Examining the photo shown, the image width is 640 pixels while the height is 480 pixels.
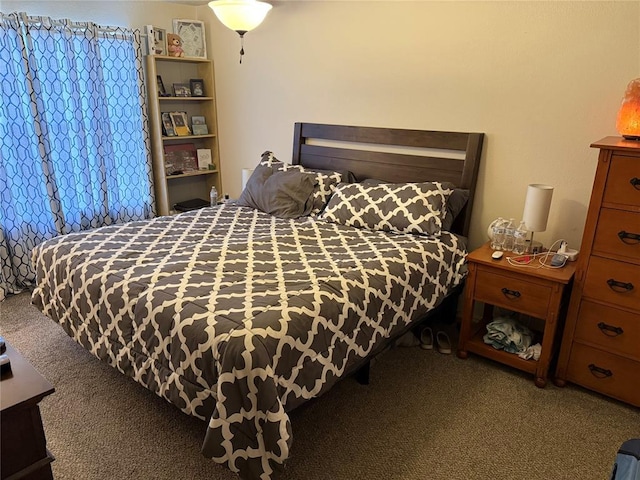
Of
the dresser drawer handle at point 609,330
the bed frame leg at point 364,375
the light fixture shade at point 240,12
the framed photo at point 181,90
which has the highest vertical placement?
the light fixture shade at point 240,12

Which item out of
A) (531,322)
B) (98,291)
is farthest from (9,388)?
(531,322)

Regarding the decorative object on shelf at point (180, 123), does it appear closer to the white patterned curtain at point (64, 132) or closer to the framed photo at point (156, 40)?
the white patterned curtain at point (64, 132)

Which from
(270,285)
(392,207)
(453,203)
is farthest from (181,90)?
(270,285)

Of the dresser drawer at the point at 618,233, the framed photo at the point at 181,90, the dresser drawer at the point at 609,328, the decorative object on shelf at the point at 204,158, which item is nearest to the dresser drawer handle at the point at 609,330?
the dresser drawer at the point at 609,328

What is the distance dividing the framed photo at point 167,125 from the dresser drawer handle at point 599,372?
3.51 m

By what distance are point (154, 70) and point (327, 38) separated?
1.46 meters

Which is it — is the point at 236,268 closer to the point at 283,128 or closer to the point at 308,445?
the point at 308,445

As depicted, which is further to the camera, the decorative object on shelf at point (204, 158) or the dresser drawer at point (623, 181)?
the decorative object on shelf at point (204, 158)

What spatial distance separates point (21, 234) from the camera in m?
3.33

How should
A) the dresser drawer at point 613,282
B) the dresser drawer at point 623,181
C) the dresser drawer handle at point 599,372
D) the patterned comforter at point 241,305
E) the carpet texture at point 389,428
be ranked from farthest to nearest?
the dresser drawer handle at point 599,372 < the dresser drawer at point 613,282 < the dresser drawer at point 623,181 < the carpet texture at point 389,428 < the patterned comforter at point 241,305

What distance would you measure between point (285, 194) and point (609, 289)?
1.97 m

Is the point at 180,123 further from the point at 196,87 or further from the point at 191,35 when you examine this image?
the point at 191,35

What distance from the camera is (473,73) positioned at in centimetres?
275

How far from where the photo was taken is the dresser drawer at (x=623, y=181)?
1.94 metres
